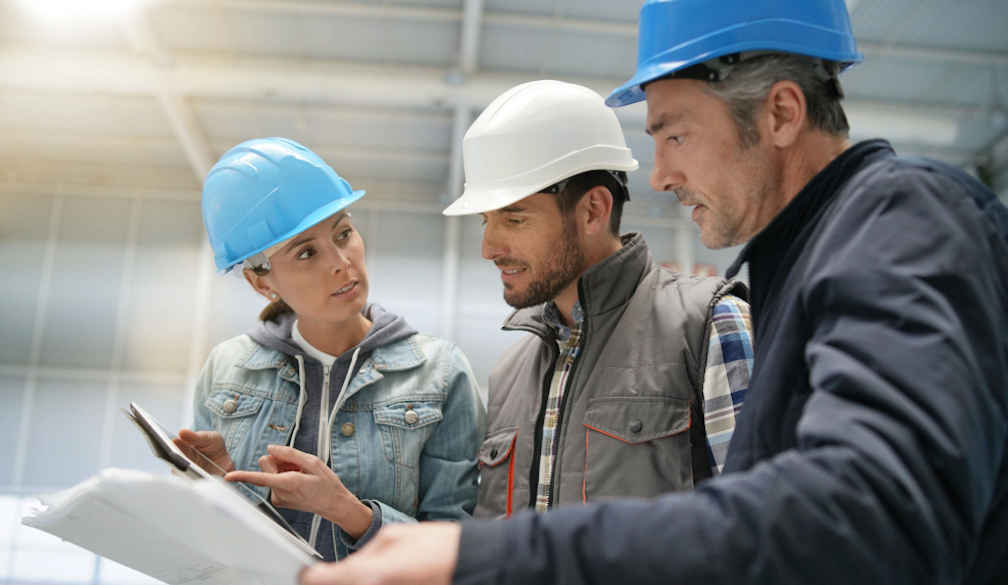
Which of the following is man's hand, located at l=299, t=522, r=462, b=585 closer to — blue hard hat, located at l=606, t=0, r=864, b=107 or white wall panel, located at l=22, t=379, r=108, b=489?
blue hard hat, located at l=606, t=0, r=864, b=107

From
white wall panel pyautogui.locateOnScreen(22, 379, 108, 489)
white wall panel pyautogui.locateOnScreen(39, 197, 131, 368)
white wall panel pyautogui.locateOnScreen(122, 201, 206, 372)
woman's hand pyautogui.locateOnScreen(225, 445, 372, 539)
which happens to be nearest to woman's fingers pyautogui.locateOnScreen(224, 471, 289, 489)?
woman's hand pyautogui.locateOnScreen(225, 445, 372, 539)

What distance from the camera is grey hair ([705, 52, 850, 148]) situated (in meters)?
1.54

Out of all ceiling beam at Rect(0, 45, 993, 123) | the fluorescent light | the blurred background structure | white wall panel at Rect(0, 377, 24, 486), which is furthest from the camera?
white wall panel at Rect(0, 377, 24, 486)

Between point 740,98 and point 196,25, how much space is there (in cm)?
987

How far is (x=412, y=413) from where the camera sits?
2.52m

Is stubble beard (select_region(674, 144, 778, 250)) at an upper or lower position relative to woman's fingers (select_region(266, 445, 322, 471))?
upper

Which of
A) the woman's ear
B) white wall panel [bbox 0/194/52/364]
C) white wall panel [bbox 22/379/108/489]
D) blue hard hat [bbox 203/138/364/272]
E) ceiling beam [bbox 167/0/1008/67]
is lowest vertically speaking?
white wall panel [bbox 22/379/108/489]

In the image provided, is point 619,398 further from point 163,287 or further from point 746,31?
point 163,287

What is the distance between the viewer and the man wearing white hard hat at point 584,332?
2.03 metres

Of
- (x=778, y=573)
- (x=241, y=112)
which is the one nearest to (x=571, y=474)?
(x=778, y=573)

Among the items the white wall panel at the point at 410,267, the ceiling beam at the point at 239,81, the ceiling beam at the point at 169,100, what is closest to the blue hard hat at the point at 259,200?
the ceiling beam at the point at 239,81

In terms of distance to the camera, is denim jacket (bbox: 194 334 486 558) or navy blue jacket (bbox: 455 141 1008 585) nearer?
navy blue jacket (bbox: 455 141 1008 585)

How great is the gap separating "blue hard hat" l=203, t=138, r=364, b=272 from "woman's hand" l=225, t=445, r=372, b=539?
84 cm

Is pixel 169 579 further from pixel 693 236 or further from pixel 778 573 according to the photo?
pixel 693 236
